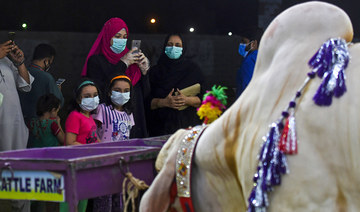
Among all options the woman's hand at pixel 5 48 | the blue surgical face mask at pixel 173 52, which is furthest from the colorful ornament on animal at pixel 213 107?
the blue surgical face mask at pixel 173 52

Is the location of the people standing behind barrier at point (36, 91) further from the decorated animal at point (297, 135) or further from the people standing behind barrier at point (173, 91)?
the decorated animal at point (297, 135)

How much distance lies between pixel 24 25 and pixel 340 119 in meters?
5.18

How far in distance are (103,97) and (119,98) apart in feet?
0.66

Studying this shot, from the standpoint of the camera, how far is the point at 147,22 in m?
7.64

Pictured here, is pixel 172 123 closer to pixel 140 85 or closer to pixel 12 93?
pixel 140 85

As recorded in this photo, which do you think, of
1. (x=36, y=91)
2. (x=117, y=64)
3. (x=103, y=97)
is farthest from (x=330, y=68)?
(x=36, y=91)

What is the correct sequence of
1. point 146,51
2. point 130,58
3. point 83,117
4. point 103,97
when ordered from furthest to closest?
point 146,51 → point 130,58 → point 103,97 → point 83,117

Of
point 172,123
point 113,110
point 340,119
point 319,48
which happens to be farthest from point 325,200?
point 172,123

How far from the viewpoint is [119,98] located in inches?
209

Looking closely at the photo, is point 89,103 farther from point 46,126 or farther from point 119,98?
point 46,126

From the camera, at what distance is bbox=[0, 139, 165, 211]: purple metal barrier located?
3.03 m

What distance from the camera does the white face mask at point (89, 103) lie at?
16.6 feet

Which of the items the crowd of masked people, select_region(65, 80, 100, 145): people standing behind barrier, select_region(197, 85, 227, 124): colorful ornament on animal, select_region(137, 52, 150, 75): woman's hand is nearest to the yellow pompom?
select_region(197, 85, 227, 124): colorful ornament on animal

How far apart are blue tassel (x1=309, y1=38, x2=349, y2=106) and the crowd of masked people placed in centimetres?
227
